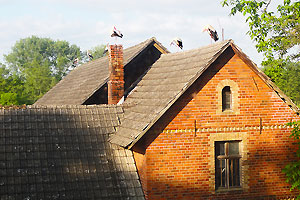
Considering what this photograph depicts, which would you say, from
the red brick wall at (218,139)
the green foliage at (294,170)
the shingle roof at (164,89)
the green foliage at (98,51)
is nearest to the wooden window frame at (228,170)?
the red brick wall at (218,139)

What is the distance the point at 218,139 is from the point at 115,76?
16.6 feet

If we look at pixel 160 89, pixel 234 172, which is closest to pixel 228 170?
pixel 234 172

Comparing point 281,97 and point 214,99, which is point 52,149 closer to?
point 214,99

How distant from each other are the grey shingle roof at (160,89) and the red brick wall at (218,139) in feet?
2.03

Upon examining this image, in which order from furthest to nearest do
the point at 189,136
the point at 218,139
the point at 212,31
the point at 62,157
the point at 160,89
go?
the point at 212,31, the point at 160,89, the point at 218,139, the point at 189,136, the point at 62,157

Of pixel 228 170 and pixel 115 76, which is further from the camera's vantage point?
pixel 115 76

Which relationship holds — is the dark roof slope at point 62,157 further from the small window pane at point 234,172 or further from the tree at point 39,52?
the tree at point 39,52

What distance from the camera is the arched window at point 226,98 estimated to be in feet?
43.6

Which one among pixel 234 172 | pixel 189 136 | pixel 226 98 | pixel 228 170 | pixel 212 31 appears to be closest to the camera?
pixel 189 136

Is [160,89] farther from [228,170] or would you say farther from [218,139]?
[228,170]

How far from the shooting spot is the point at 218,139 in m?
13.0

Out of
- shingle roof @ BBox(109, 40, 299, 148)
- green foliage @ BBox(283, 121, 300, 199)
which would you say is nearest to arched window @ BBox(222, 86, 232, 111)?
shingle roof @ BBox(109, 40, 299, 148)

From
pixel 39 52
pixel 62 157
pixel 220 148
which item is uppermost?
pixel 39 52

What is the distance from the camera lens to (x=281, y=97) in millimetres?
13578
